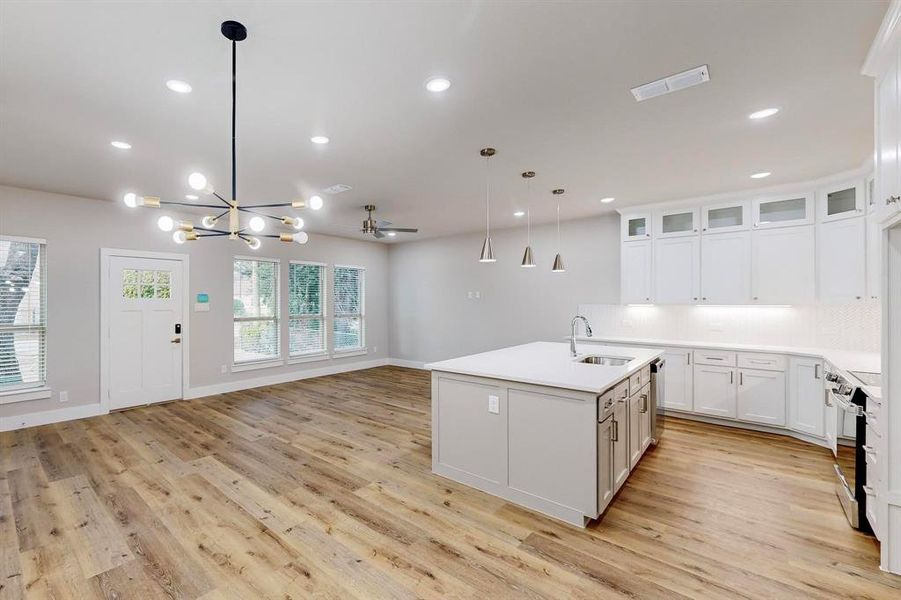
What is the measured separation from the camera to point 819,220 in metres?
4.30

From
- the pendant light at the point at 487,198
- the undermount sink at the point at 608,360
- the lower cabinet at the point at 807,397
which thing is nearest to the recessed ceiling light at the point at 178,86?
the pendant light at the point at 487,198

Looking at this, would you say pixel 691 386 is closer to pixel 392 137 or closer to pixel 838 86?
pixel 838 86

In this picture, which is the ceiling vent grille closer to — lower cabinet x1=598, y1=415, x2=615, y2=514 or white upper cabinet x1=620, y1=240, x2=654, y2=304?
lower cabinet x1=598, y1=415, x2=615, y2=514

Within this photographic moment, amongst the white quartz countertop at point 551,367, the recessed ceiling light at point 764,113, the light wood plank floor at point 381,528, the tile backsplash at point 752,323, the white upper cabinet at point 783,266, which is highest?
the recessed ceiling light at point 764,113

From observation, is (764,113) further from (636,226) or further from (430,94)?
(636,226)

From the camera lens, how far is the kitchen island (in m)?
2.61

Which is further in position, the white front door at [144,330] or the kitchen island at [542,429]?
the white front door at [144,330]

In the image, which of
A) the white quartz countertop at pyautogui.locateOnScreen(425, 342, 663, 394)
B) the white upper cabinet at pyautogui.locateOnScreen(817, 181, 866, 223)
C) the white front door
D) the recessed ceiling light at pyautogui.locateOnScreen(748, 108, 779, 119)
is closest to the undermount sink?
the white quartz countertop at pyautogui.locateOnScreen(425, 342, 663, 394)

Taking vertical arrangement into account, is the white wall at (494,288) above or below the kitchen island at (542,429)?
above

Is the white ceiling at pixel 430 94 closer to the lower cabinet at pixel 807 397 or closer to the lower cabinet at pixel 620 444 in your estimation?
the lower cabinet at pixel 807 397

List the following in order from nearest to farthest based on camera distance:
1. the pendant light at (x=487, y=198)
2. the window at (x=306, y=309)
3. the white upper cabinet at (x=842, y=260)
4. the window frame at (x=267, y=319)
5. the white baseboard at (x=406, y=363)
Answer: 1. the pendant light at (x=487, y=198)
2. the white upper cabinet at (x=842, y=260)
3. the window frame at (x=267, y=319)
4. the window at (x=306, y=309)
5. the white baseboard at (x=406, y=363)

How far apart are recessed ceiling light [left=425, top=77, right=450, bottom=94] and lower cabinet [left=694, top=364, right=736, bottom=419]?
434cm

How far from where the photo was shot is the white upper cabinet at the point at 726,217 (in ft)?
15.6

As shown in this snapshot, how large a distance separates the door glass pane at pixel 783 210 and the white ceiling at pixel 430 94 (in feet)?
1.56
